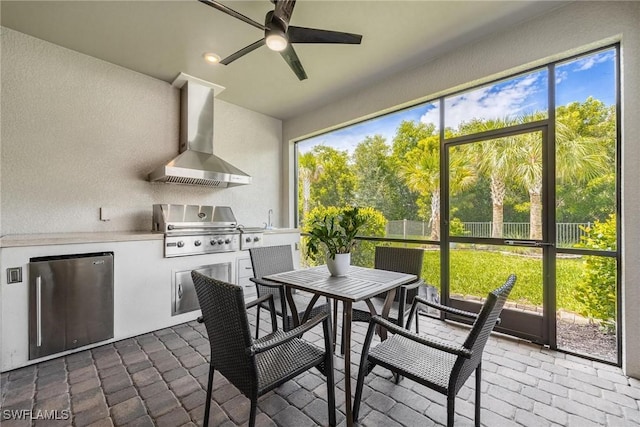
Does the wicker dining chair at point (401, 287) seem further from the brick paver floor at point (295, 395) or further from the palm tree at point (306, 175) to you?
the palm tree at point (306, 175)

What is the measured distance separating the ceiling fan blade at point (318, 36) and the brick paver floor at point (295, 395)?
8.29 ft

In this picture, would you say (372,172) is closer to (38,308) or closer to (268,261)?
(268,261)

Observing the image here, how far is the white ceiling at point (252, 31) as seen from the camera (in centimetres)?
232

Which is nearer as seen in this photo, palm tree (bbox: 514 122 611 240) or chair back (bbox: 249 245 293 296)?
palm tree (bbox: 514 122 611 240)

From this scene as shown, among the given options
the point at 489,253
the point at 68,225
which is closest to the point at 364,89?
Answer: the point at 489,253

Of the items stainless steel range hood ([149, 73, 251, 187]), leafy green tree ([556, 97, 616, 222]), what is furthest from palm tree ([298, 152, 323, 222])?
leafy green tree ([556, 97, 616, 222])

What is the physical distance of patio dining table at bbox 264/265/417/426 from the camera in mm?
1646

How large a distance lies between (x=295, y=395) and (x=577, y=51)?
3.51 m

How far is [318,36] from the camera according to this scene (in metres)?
2.08

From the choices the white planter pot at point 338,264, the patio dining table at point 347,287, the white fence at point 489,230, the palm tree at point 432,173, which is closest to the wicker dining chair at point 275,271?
the patio dining table at point 347,287

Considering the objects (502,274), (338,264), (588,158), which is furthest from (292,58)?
(502,274)

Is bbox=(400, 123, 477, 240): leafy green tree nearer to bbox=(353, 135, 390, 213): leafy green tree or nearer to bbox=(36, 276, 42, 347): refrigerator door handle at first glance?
bbox=(353, 135, 390, 213): leafy green tree

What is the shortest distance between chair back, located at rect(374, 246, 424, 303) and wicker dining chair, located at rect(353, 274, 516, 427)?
0.74 metres

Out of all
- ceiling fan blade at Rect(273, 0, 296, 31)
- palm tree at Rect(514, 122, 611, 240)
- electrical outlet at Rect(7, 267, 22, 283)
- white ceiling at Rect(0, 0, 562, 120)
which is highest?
white ceiling at Rect(0, 0, 562, 120)
